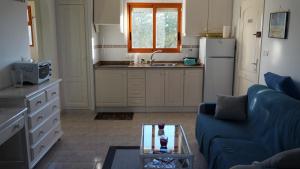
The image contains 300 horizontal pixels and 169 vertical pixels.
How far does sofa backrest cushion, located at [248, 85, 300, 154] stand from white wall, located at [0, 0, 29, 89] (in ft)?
9.47

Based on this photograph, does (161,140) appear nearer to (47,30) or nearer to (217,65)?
(217,65)

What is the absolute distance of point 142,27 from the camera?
5465 millimetres

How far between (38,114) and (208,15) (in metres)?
3.42

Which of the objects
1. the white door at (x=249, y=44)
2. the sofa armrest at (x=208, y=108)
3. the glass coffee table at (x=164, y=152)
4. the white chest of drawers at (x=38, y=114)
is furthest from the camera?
the white door at (x=249, y=44)

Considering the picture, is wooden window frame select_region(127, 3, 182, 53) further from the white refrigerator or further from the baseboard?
the baseboard

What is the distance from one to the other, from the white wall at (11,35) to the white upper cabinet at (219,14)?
3.13 metres

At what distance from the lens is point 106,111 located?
5164mm

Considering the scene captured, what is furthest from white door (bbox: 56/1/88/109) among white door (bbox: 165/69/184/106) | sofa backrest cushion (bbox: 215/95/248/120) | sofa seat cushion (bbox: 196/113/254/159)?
sofa backrest cushion (bbox: 215/95/248/120)

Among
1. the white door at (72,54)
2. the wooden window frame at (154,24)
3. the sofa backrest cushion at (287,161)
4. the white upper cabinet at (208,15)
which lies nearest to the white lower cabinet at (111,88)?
the white door at (72,54)

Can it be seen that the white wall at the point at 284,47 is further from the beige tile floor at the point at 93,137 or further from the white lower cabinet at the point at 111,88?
the white lower cabinet at the point at 111,88

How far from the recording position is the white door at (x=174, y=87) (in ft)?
16.3

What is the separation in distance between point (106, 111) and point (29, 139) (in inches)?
92.4

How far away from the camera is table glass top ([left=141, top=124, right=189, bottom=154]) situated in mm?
2656

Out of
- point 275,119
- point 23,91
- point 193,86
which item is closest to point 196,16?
point 193,86
